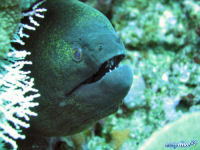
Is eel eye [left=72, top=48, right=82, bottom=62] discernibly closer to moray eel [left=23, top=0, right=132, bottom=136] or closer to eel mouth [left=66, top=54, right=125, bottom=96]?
moray eel [left=23, top=0, right=132, bottom=136]

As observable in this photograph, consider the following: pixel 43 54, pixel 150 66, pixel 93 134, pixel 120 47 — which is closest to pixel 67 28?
pixel 43 54

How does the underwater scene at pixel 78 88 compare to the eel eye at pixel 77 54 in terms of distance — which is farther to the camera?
the eel eye at pixel 77 54

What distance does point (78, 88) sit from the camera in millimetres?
2232

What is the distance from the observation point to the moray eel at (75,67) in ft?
7.04

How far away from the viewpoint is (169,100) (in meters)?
3.87

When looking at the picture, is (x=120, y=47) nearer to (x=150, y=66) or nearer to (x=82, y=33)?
(x=82, y=33)

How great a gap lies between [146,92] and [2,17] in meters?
2.90

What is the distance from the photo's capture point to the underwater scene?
195 cm

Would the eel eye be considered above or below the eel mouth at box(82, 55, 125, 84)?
above

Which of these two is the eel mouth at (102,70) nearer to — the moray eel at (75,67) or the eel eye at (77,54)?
the moray eel at (75,67)

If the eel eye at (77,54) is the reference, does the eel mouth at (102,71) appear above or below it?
below

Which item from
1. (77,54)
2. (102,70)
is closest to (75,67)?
(77,54)

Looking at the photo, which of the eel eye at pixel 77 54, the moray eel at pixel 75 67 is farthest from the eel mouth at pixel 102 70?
the eel eye at pixel 77 54

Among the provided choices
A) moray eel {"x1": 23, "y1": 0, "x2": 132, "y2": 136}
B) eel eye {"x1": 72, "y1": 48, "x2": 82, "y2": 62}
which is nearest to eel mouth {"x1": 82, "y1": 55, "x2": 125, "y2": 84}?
moray eel {"x1": 23, "y1": 0, "x2": 132, "y2": 136}
